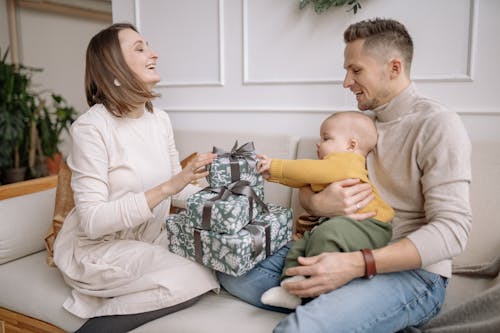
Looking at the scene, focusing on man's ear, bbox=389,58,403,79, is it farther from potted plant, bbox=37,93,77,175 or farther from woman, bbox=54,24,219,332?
potted plant, bbox=37,93,77,175

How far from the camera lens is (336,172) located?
1.31m

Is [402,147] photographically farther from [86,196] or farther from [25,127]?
[25,127]

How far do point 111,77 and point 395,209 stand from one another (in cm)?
112

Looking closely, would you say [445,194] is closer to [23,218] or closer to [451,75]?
[451,75]

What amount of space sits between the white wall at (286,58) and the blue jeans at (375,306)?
804 millimetres

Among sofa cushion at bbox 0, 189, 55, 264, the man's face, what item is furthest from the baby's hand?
sofa cushion at bbox 0, 189, 55, 264

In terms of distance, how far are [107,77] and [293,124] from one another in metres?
0.93

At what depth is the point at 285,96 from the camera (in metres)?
2.04

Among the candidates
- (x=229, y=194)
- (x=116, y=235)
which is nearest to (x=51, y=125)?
(x=116, y=235)

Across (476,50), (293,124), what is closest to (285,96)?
(293,124)

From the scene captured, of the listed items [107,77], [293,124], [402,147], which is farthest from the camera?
[293,124]

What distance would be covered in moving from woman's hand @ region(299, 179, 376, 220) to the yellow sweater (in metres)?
0.02

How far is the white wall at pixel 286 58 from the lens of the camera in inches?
64.1

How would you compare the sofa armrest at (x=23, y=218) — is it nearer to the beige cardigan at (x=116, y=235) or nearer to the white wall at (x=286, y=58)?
the beige cardigan at (x=116, y=235)
